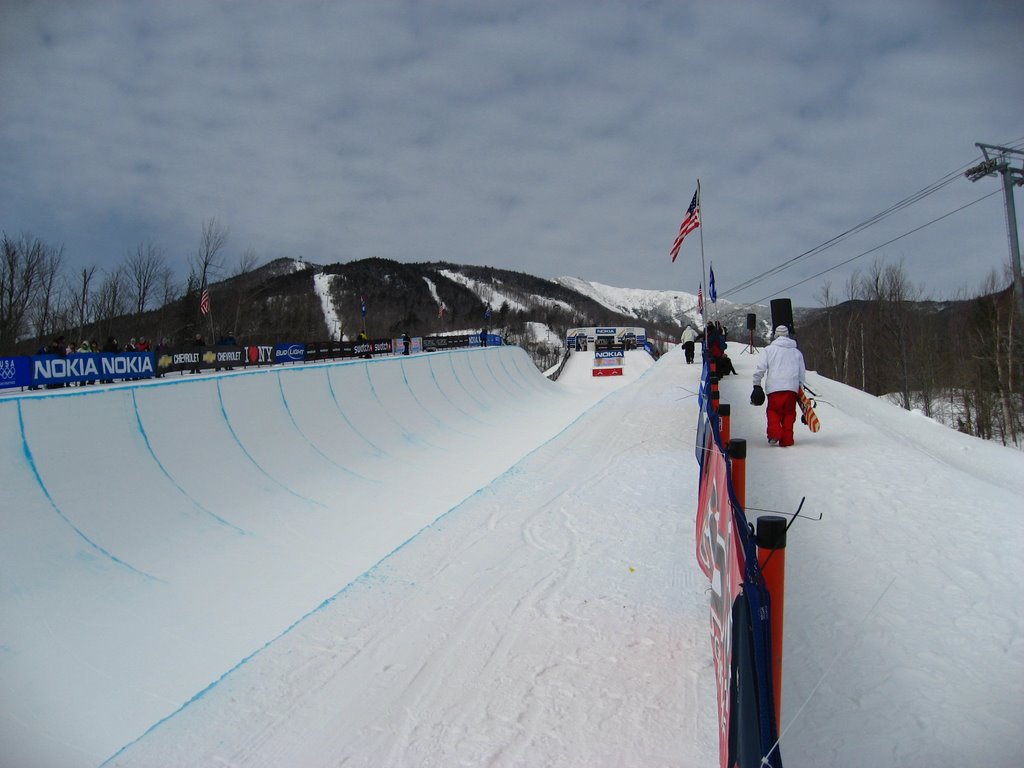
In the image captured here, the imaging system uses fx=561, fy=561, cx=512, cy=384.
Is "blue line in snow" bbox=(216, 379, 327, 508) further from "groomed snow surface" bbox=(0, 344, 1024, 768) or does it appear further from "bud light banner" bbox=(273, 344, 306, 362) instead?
"bud light banner" bbox=(273, 344, 306, 362)

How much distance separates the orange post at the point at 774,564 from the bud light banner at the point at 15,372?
62.9 feet

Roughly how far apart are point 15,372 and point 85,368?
5.45ft

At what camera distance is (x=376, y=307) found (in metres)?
175

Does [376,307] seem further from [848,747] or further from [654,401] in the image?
[848,747]

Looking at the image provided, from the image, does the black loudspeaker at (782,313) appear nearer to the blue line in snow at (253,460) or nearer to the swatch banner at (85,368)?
the blue line in snow at (253,460)

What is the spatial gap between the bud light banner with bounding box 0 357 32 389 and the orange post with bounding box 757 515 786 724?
19.2m

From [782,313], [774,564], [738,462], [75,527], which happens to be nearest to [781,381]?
[782,313]

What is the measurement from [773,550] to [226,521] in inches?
250

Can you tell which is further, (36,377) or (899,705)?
(36,377)

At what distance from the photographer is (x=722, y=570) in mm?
2725

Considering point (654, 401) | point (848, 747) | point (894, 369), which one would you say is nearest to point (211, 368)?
point (654, 401)

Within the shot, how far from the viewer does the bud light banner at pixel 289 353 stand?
30.1 m

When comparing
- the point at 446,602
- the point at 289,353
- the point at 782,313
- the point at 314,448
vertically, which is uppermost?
the point at 289,353

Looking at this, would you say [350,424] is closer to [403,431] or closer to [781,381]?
[403,431]
